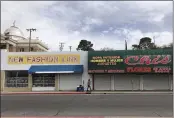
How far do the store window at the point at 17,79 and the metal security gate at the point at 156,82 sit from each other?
14166 millimetres

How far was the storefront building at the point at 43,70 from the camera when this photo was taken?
119 feet

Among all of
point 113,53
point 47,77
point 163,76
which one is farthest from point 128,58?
point 47,77

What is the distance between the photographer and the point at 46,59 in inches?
1460

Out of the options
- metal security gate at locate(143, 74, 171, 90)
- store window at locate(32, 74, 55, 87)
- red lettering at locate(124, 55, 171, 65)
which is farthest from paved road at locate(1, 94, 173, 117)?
store window at locate(32, 74, 55, 87)

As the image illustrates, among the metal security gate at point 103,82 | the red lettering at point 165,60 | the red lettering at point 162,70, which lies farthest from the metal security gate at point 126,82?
the red lettering at point 165,60

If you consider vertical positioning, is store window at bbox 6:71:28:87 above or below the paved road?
above

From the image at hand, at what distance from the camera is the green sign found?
3447 centimetres

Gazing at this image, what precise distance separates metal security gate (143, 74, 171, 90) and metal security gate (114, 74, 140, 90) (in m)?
0.91

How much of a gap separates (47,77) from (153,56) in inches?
494

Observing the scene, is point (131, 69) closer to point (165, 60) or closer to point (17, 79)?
point (165, 60)

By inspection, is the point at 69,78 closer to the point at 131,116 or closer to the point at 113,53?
the point at 113,53

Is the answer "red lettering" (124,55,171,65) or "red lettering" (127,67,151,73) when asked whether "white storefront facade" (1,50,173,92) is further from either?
"red lettering" (124,55,171,65)

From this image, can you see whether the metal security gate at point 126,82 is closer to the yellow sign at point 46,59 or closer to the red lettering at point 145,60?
the red lettering at point 145,60

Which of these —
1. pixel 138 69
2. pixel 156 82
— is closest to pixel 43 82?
pixel 138 69
